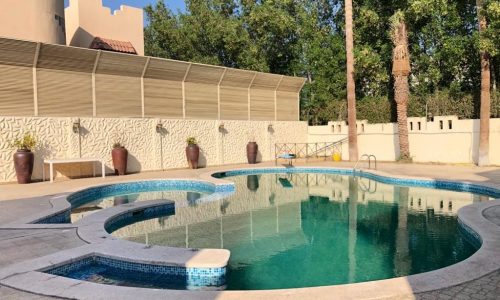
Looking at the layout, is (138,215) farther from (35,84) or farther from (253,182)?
(35,84)

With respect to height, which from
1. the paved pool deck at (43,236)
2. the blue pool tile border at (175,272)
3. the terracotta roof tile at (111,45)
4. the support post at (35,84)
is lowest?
the blue pool tile border at (175,272)

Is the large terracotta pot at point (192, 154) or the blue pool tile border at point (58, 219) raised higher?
the large terracotta pot at point (192, 154)

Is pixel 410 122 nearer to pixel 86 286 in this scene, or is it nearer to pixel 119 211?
pixel 119 211

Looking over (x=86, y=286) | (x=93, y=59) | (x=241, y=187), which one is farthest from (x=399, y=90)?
(x=86, y=286)

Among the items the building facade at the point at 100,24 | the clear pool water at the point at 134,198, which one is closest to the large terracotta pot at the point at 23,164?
the clear pool water at the point at 134,198

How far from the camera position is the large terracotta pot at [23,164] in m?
11.3

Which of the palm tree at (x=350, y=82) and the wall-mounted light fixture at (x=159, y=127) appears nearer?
the wall-mounted light fixture at (x=159, y=127)

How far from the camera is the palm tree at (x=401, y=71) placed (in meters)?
15.8

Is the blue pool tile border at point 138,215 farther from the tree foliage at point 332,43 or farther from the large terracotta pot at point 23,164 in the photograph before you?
the tree foliage at point 332,43

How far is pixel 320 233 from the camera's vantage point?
686cm

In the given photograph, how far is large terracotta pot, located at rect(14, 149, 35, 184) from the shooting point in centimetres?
1126

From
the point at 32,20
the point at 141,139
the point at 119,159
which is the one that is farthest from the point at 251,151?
the point at 32,20

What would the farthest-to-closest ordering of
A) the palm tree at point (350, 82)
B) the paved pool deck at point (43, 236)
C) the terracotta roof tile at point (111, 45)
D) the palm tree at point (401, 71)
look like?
1. the terracotta roof tile at point (111, 45)
2. the palm tree at point (350, 82)
3. the palm tree at point (401, 71)
4. the paved pool deck at point (43, 236)

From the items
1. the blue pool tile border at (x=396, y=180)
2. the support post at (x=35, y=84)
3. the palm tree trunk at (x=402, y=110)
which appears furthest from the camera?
the palm tree trunk at (x=402, y=110)
